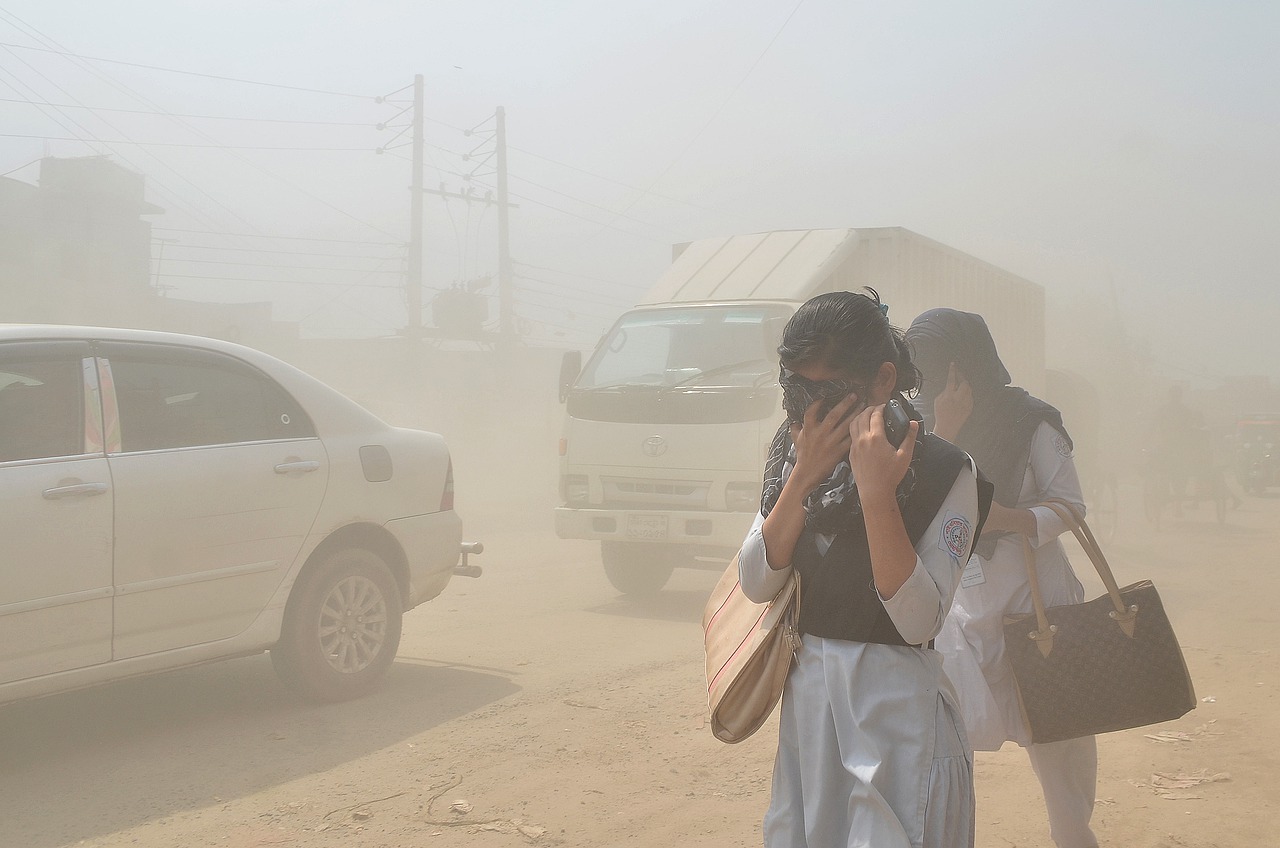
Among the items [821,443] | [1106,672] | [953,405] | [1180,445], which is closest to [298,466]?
[953,405]

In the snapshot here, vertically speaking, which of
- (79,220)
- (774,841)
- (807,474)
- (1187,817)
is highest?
(79,220)

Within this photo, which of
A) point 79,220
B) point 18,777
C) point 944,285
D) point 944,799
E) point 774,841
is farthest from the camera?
point 79,220

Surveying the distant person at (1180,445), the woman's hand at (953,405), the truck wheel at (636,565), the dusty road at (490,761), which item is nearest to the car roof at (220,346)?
the dusty road at (490,761)

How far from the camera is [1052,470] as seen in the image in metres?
3.19

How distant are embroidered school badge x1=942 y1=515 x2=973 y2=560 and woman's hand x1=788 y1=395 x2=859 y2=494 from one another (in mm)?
231

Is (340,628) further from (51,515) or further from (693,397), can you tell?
(693,397)

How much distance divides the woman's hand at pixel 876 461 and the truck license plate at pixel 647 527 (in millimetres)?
6735

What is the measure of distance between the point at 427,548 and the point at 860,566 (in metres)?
4.45

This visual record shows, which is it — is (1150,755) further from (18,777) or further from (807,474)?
(18,777)

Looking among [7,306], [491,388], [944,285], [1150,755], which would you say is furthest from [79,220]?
[1150,755]

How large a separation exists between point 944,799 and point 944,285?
418 inches

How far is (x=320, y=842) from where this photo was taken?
3.85 m

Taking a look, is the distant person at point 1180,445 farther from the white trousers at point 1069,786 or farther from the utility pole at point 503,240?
the utility pole at point 503,240

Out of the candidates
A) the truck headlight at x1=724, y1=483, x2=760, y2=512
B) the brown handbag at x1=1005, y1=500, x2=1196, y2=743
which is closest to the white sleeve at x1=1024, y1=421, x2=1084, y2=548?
the brown handbag at x1=1005, y1=500, x2=1196, y2=743
